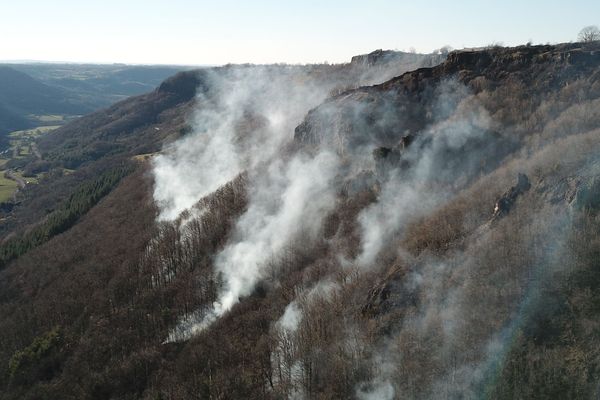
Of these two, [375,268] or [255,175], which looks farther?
[255,175]

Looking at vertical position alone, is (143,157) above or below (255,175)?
below

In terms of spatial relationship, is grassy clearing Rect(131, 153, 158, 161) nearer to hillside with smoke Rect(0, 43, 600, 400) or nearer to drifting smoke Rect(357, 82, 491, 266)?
hillside with smoke Rect(0, 43, 600, 400)

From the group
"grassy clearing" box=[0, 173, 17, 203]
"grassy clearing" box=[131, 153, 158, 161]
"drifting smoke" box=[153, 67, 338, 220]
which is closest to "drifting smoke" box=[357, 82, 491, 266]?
"drifting smoke" box=[153, 67, 338, 220]

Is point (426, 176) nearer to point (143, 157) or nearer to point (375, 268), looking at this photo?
point (375, 268)

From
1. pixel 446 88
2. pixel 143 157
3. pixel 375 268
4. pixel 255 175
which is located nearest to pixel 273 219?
pixel 255 175

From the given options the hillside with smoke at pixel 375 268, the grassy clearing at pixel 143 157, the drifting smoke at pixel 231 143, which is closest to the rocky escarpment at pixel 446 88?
the hillside with smoke at pixel 375 268

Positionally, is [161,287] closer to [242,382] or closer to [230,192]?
[230,192]

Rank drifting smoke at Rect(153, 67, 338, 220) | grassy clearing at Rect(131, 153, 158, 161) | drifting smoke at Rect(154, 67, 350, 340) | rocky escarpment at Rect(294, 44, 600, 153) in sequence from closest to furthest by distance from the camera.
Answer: rocky escarpment at Rect(294, 44, 600, 153) < drifting smoke at Rect(154, 67, 350, 340) < drifting smoke at Rect(153, 67, 338, 220) < grassy clearing at Rect(131, 153, 158, 161)

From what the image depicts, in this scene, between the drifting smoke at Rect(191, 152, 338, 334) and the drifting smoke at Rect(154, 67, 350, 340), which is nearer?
the drifting smoke at Rect(191, 152, 338, 334)
